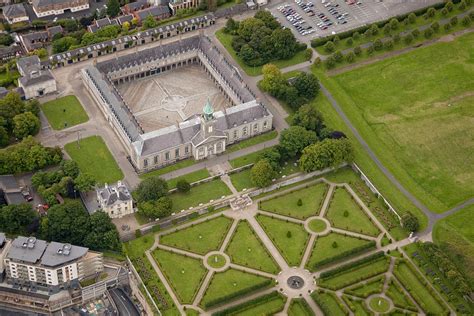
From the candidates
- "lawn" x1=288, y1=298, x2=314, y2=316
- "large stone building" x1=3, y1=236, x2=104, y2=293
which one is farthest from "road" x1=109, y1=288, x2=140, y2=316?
"lawn" x1=288, y1=298, x2=314, y2=316

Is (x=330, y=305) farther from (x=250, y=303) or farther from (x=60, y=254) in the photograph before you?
(x=60, y=254)

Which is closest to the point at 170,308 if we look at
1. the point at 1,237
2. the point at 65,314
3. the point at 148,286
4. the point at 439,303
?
the point at 148,286

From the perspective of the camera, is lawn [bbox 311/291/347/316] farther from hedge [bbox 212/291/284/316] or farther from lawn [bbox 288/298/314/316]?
hedge [bbox 212/291/284/316]

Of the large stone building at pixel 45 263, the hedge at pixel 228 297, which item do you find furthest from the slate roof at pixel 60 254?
the hedge at pixel 228 297

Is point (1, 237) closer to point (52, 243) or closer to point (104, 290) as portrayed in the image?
point (52, 243)

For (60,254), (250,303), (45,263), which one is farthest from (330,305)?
(45,263)
